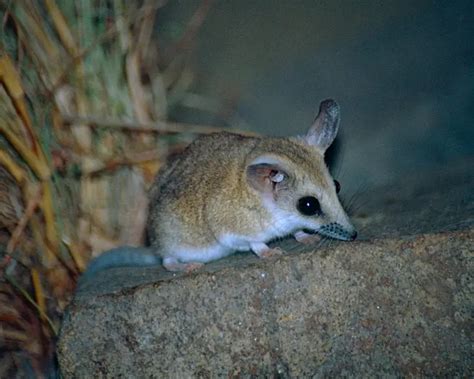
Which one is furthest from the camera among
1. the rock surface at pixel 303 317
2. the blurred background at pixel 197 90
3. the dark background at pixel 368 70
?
the dark background at pixel 368 70

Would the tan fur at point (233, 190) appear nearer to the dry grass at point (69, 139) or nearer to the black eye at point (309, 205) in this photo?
the black eye at point (309, 205)

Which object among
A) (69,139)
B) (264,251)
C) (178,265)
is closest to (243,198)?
(264,251)

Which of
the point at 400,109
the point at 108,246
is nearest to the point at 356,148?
the point at 400,109

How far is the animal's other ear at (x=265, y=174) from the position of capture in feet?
13.5

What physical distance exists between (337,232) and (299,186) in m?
0.37

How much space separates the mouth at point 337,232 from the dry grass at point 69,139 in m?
1.91

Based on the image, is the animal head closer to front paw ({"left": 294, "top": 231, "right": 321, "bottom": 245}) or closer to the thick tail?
front paw ({"left": 294, "top": 231, "right": 321, "bottom": 245})

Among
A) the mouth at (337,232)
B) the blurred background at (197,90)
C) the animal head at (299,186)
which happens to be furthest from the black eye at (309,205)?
the blurred background at (197,90)

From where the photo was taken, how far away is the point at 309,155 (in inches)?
171

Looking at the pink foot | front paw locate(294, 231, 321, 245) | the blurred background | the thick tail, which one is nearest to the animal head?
front paw locate(294, 231, 321, 245)

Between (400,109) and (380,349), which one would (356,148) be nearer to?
(400,109)

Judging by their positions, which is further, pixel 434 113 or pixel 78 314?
pixel 434 113

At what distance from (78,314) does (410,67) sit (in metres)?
3.41

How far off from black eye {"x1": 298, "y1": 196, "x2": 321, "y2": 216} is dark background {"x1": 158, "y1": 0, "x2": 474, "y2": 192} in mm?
1530
